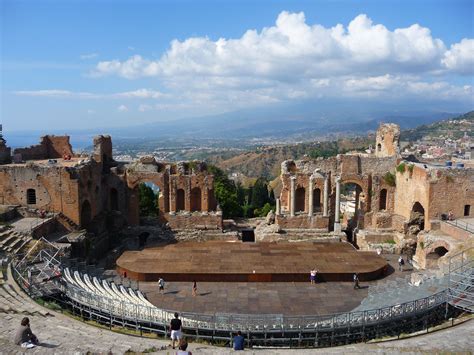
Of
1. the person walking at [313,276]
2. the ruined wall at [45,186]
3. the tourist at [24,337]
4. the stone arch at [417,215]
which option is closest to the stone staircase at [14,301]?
the tourist at [24,337]

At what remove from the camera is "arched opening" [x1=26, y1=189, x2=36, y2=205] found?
3042 centimetres

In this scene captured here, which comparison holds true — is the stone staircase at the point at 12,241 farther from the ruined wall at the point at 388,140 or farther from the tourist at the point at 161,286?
the ruined wall at the point at 388,140

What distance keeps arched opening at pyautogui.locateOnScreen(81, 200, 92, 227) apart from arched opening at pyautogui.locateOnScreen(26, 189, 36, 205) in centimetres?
331

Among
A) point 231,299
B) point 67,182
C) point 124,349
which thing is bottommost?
point 231,299

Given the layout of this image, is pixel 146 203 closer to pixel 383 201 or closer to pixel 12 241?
pixel 12 241

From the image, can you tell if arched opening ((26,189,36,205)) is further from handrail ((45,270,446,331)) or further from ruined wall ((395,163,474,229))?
ruined wall ((395,163,474,229))

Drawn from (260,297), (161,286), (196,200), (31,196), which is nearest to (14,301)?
(161,286)

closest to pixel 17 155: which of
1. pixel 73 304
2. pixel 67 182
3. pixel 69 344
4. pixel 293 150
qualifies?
pixel 67 182

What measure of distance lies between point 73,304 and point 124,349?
21.7 feet

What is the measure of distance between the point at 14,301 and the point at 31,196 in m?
13.2

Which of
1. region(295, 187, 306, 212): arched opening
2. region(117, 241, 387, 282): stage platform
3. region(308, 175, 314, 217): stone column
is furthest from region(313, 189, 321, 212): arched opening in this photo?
region(117, 241, 387, 282): stage platform

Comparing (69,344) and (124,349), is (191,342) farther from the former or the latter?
(69,344)

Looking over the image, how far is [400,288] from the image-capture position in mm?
22266

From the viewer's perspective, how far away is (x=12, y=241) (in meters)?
25.2
